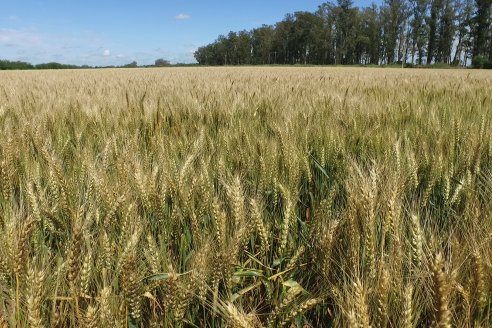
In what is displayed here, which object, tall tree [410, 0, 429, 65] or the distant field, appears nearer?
the distant field

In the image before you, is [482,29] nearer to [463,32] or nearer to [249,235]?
[463,32]

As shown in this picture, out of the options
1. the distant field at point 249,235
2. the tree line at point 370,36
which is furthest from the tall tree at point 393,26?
the distant field at point 249,235

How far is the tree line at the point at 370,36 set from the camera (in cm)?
6012

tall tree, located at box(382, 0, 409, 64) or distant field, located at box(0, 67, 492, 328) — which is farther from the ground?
tall tree, located at box(382, 0, 409, 64)

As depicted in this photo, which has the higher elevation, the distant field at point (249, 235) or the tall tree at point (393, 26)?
the tall tree at point (393, 26)

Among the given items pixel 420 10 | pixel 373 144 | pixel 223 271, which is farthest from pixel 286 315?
pixel 420 10

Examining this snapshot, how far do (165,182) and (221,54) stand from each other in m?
90.6

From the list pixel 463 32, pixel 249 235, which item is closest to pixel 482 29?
pixel 463 32

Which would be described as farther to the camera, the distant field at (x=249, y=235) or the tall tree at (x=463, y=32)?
the tall tree at (x=463, y=32)

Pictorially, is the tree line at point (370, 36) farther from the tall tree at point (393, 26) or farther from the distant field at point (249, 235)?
the distant field at point (249, 235)

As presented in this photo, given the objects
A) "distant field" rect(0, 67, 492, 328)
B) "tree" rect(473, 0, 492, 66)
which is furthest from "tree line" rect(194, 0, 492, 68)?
"distant field" rect(0, 67, 492, 328)

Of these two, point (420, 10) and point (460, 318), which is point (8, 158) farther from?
point (420, 10)

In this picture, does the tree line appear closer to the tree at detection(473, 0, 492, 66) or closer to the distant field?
the tree at detection(473, 0, 492, 66)

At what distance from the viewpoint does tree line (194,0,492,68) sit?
6012cm
